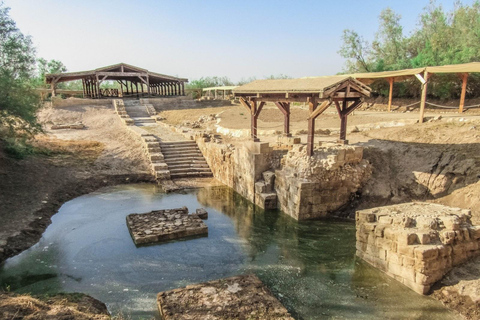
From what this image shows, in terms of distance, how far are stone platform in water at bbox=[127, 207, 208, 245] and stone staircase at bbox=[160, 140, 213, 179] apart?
444cm

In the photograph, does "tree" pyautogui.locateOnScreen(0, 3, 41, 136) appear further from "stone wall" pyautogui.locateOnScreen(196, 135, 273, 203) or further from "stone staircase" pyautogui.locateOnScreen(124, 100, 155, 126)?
"stone staircase" pyautogui.locateOnScreen(124, 100, 155, 126)

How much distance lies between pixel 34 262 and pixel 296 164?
763cm

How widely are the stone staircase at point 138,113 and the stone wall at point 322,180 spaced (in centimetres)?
1481

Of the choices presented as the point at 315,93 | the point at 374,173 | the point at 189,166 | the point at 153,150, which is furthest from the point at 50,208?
the point at 374,173

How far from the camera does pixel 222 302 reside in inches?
221

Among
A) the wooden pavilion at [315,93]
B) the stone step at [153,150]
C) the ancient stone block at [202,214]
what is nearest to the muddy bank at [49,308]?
the ancient stone block at [202,214]

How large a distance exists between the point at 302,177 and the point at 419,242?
13.6 feet

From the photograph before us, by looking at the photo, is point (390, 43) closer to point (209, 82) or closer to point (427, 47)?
point (427, 47)

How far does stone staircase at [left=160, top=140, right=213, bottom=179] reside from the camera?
48.2 ft

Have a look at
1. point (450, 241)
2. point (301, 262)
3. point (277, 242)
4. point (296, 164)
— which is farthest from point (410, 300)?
point (296, 164)

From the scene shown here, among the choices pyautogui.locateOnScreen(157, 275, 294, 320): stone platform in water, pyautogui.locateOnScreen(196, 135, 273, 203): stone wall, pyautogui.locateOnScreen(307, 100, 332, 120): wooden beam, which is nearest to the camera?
pyautogui.locateOnScreen(157, 275, 294, 320): stone platform in water

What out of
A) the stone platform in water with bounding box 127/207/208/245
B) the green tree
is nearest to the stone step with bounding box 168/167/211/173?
the stone platform in water with bounding box 127/207/208/245

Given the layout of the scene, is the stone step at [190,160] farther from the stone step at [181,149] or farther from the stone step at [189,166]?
the stone step at [181,149]

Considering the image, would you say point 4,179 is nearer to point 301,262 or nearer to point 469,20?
point 301,262
